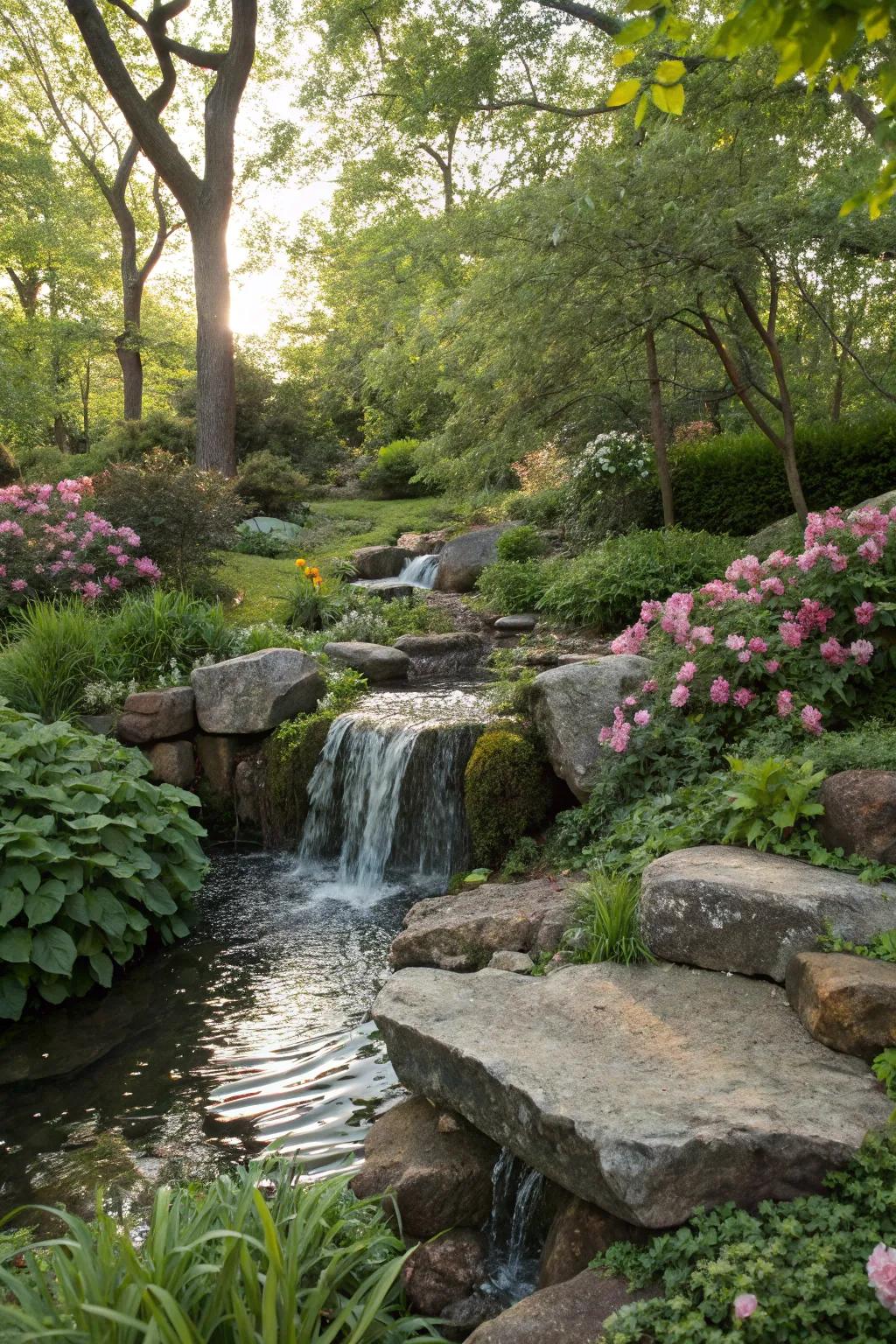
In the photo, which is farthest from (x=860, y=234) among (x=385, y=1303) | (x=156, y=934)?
(x=385, y=1303)

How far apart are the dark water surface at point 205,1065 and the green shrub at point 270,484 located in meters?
12.3

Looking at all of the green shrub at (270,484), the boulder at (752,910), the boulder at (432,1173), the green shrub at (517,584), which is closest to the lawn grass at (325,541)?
the green shrub at (270,484)

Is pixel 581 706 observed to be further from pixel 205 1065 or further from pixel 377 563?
pixel 377 563

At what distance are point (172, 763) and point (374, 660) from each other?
234cm

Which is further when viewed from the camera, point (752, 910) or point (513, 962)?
point (513, 962)

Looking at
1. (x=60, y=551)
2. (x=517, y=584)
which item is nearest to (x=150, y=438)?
(x=60, y=551)

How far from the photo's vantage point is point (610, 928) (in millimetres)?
3832

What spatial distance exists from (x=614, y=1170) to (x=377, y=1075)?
189cm

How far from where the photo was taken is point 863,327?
16.6 metres

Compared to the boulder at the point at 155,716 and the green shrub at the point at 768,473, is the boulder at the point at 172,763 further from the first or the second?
the green shrub at the point at 768,473

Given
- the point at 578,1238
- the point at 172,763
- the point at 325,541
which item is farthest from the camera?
the point at 325,541

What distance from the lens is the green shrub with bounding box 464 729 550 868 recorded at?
6098 mm

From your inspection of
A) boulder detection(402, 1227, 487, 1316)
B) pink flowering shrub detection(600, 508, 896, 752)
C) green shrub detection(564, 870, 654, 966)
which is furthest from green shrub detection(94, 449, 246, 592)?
boulder detection(402, 1227, 487, 1316)

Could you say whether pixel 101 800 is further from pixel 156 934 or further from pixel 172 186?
pixel 172 186
